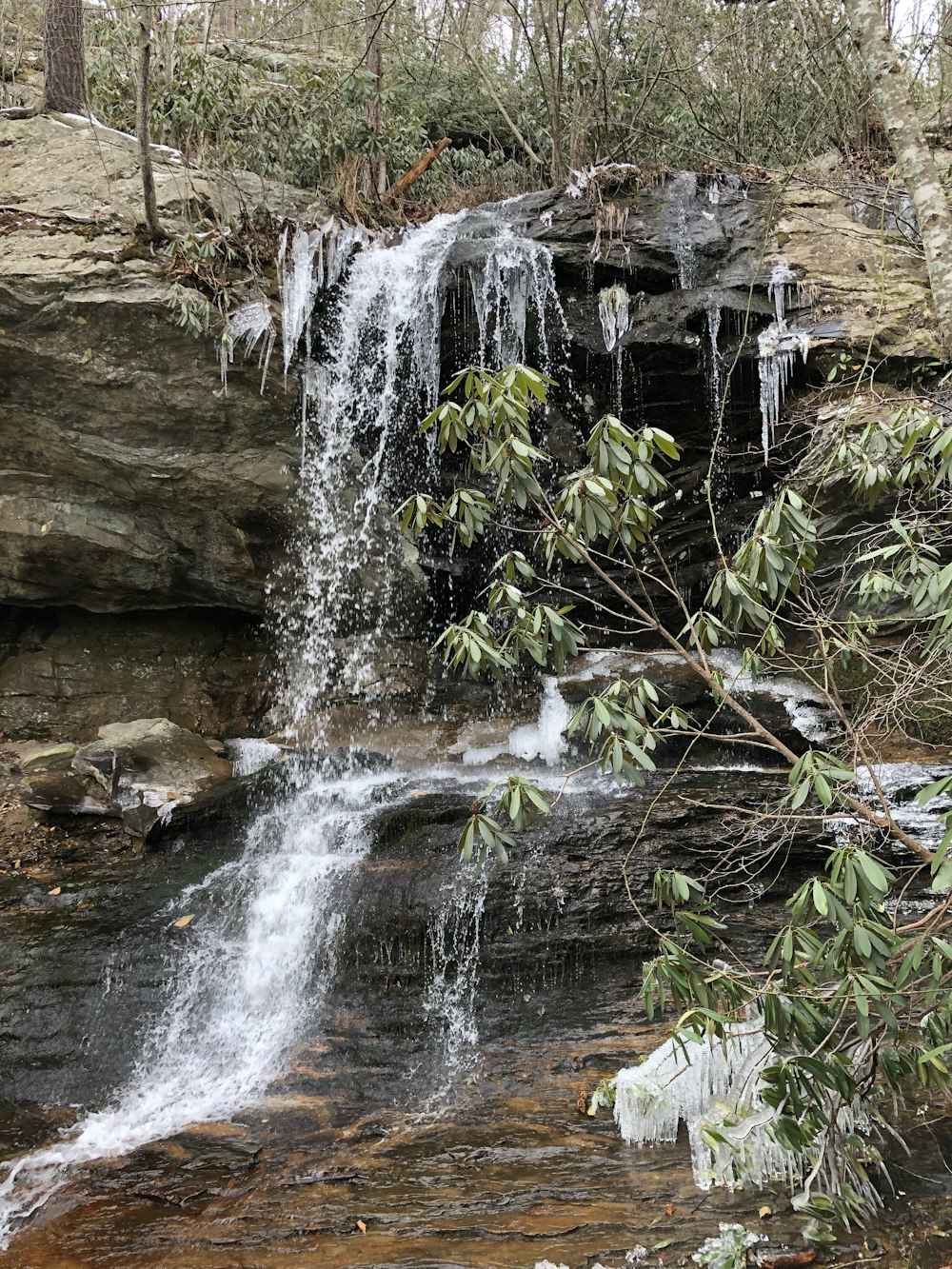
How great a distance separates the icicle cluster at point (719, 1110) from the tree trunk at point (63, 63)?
10.1 metres

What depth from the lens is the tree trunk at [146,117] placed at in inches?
255

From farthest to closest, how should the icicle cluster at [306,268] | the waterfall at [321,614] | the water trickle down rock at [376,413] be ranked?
the water trickle down rock at [376,413] < the icicle cluster at [306,268] < the waterfall at [321,614]

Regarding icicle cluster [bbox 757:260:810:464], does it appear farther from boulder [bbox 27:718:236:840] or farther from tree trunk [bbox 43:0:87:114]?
tree trunk [bbox 43:0:87:114]

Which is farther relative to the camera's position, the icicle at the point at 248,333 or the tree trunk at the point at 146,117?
the icicle at the point at 248,333

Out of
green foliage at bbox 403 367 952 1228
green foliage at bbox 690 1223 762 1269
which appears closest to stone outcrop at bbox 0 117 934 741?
green foliage at bbox 403 367 952 1228

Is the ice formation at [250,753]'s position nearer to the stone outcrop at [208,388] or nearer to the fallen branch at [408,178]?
the stone outcrop at [208,388]

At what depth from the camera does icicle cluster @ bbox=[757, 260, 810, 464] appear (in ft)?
23.5

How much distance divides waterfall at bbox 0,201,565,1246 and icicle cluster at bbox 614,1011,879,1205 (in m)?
2.04

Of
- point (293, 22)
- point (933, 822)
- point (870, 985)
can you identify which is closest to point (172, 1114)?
point (870, 985)

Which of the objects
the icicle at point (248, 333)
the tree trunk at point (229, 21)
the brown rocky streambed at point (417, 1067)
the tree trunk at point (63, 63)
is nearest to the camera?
the brown rocky streambed at point (417, 1067)

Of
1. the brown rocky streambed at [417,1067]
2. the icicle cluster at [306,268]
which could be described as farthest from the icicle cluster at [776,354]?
the icicle cluster at [306,268]

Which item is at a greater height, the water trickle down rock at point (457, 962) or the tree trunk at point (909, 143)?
the tree trunk at point (909, 143)

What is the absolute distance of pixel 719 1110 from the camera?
3316 millimetres

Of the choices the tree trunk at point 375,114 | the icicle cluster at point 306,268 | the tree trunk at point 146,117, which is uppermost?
the tree trunk at point 375,114
